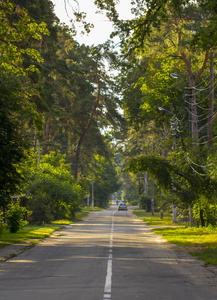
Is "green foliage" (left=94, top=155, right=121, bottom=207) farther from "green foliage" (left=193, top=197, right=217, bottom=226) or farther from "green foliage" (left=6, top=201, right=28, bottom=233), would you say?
"green foliage" (left=6, top=201, right=28, bottom=233)

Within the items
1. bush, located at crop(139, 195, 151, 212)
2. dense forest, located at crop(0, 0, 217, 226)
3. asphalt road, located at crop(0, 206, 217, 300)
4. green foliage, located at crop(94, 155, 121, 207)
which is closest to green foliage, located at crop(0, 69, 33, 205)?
dense forest, located at crop(0, 0, 217, 226)

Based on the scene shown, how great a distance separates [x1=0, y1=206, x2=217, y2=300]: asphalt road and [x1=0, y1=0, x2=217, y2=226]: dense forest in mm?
4374

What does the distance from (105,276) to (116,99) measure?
41.3m

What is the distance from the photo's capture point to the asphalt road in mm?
9039

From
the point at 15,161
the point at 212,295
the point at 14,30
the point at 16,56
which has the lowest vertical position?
the point at 212,295

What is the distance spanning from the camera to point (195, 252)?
16984 millimetres

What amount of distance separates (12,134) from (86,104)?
106 ft

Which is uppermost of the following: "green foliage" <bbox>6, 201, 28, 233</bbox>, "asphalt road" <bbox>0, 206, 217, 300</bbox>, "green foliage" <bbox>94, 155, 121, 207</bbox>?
"green foliage" <bbox>94, 155, 121, 207</bbox>

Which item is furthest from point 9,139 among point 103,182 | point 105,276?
point 103,182

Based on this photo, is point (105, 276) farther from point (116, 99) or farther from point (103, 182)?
point (103, 182)

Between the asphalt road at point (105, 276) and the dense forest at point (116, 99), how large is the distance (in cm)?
437

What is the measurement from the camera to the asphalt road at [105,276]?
904 centimetres

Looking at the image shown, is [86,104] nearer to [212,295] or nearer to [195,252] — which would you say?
[195,252]

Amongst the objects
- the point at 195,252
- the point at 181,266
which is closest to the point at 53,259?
the point at 181,266
